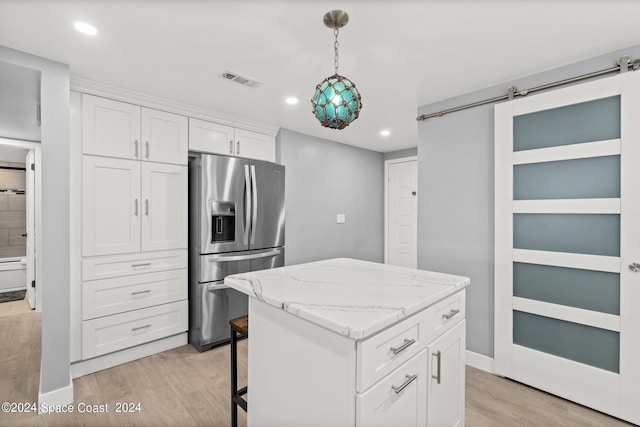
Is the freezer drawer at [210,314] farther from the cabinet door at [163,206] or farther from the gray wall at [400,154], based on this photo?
the gray wall at [400,154]

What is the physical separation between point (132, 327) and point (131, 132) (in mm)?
1669

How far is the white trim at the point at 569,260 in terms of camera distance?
6.31ft

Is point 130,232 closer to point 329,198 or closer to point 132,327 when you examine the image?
point 132,327

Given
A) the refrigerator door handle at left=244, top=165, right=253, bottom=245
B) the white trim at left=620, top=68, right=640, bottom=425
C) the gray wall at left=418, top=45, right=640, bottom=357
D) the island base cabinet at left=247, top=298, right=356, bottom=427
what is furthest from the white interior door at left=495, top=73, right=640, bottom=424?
the refrigerator door handle at left=244, top=165, right=253, bottom=245

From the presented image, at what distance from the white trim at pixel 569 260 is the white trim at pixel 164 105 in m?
2.80

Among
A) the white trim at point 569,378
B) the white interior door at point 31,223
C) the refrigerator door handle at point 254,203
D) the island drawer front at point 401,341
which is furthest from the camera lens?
the white interior door at point 31,223

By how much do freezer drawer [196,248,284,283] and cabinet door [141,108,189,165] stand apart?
3.19ft

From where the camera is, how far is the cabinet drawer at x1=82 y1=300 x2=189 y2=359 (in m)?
2.42

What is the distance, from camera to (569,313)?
2.09 meters

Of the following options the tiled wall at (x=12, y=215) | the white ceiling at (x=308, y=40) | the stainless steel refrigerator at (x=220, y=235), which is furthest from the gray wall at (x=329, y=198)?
the tiled wall at (x=12, y=215)

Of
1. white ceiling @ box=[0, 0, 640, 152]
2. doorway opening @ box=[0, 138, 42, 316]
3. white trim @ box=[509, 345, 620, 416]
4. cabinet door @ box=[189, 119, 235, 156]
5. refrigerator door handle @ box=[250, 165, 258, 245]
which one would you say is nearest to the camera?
white ceiling @ box=[0, 0, 640, 152]

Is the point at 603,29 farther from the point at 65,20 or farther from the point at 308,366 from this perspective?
the point at 65,20

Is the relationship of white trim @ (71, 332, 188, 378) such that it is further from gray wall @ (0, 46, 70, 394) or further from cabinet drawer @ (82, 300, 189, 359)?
gray wall @ (0, 46, 70, 394)

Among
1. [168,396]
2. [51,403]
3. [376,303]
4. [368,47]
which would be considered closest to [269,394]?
[376,303]
